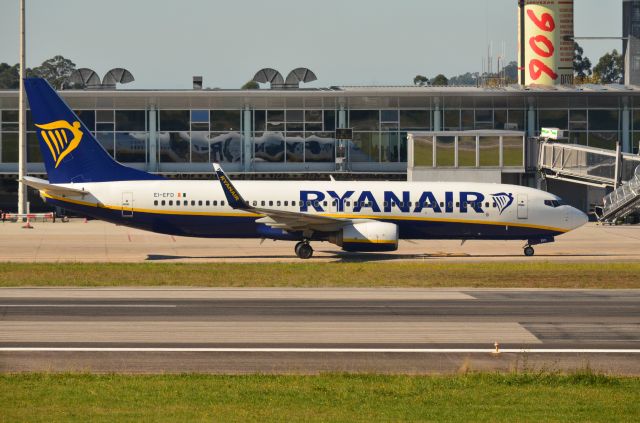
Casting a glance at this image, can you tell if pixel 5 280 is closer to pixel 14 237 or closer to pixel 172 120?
pixel 14 237

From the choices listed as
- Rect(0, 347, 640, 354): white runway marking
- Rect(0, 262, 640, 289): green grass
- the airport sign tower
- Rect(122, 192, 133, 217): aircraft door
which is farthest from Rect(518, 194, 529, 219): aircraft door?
the airport sign tower

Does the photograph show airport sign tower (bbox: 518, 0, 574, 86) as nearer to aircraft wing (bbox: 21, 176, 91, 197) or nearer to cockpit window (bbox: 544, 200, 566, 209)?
cockpit window (bbox: 544, 200, 566, 209)

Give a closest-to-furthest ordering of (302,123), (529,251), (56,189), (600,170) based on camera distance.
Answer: (56,189)
(529,251)
(600,170)
(302,123)

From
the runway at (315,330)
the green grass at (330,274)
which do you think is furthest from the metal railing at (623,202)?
the runway at (315,330)

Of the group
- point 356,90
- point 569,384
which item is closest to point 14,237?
point 356,90

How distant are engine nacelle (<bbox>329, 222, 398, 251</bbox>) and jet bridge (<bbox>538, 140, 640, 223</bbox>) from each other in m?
24.7

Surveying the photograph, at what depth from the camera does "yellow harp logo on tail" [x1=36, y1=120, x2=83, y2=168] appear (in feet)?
166

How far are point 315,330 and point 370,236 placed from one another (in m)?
20.9

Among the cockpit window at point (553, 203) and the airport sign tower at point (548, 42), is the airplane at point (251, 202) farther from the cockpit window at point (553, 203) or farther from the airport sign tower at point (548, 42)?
the airport sign tower at point (548, 42)

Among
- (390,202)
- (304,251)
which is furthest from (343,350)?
(390,202)

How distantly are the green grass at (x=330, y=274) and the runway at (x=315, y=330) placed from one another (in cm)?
207

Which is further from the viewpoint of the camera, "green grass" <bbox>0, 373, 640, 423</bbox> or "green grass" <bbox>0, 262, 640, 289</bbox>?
"green grass" <bbox>0, 262, 640, 289</bbox>

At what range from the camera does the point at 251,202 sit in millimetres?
50812

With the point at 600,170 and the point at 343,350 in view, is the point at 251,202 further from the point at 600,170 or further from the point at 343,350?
the point at 600,170
